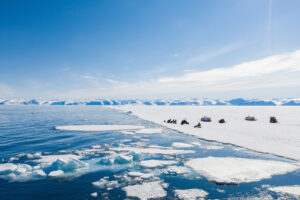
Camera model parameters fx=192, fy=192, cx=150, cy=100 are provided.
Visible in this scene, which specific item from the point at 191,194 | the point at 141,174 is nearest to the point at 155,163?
the point at 141,174

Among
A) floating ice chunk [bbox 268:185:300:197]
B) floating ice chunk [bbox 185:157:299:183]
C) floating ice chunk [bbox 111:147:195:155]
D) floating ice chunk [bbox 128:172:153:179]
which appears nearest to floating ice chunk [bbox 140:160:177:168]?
floating ice chunk [bbox 185:157:299:183]

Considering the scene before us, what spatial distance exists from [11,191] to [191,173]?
6.93 m

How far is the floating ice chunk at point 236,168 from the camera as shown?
809 centimetres

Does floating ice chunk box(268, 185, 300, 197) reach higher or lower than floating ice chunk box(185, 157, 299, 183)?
higher

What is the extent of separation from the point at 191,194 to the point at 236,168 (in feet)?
12.3

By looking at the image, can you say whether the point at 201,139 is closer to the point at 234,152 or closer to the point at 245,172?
the point at 234,152

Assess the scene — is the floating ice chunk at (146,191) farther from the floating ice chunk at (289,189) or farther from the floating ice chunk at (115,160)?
the floating ice chunk at (289,189)

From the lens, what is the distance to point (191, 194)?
6.55 m

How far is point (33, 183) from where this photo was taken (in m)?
7.39

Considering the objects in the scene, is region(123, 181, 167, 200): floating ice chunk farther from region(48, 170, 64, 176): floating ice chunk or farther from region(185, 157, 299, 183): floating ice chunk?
region(48, 170, 64, 176): floating ice chunk

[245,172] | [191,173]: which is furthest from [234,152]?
[191,173]

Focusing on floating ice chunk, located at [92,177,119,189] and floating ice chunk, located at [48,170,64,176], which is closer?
floating ice chunk, located at [92,177,119,189]

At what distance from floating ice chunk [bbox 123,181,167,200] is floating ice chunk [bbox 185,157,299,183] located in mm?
2460

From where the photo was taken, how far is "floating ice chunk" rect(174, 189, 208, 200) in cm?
632
